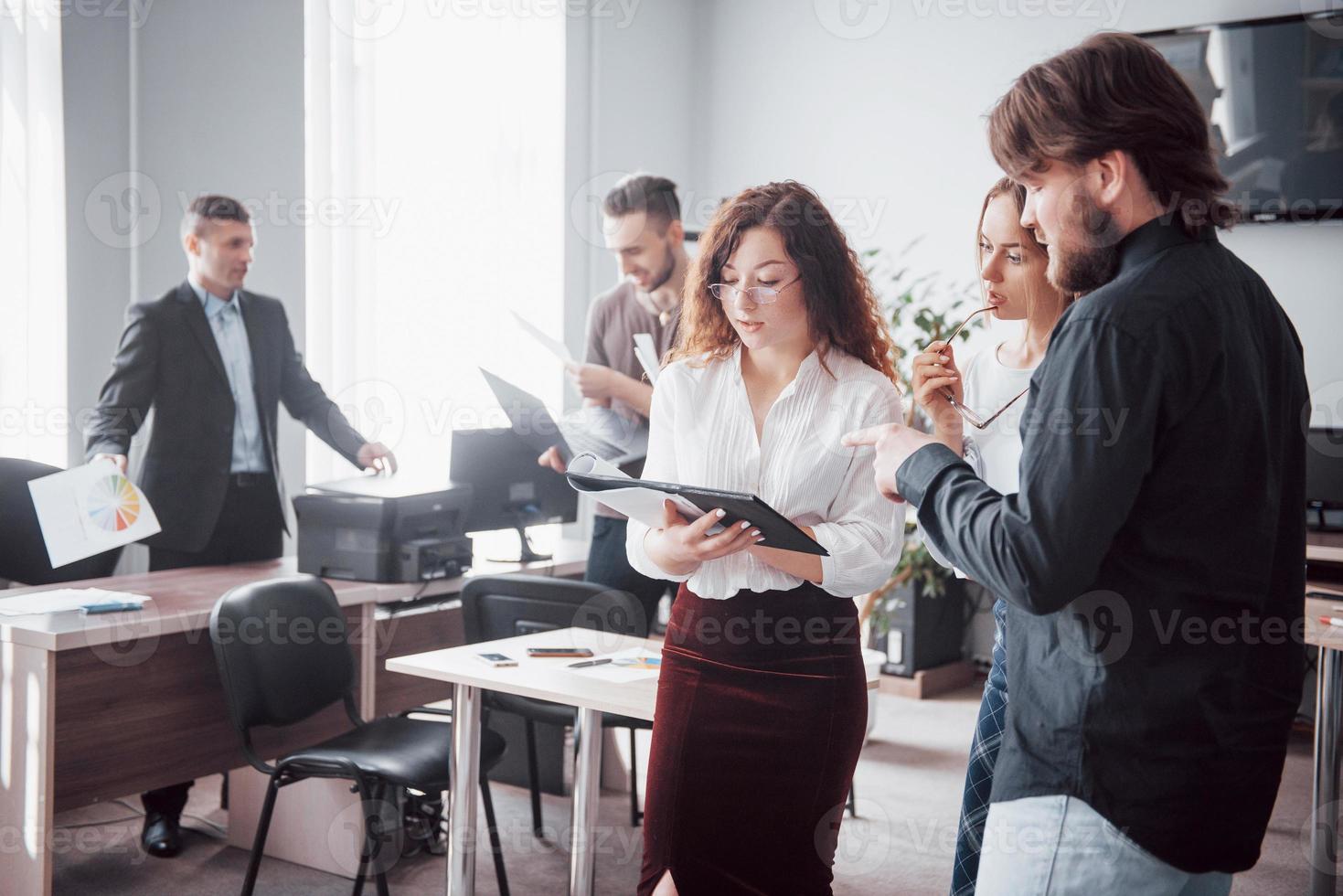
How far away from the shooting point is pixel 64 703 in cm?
Result: 272

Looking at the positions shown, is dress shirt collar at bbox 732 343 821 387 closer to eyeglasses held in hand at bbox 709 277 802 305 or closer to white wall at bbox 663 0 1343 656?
eyeglasses held in hand at bbox 709 277 802 305

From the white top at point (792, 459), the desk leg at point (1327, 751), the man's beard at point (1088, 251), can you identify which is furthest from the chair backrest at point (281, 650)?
the desk leg at point (1327, 751)

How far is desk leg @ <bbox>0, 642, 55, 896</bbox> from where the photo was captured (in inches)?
104

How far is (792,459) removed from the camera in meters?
1.86

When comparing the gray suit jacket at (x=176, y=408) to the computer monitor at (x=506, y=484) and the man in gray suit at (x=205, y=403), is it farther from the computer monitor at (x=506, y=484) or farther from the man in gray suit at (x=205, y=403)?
the computer monitor at (x=506, y=484)

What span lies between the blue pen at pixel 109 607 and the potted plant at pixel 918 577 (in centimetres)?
295

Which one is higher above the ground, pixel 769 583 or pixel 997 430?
pixel 997 430

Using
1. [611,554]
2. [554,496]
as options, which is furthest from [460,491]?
[611,554]

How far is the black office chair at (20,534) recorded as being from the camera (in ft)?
11.7

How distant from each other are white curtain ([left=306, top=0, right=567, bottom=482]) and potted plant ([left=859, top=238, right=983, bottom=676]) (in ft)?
5.50

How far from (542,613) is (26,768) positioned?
3.98 feet

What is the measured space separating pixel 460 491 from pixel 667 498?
2.02 metres

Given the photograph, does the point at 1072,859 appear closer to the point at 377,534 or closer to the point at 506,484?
the point at 377,534

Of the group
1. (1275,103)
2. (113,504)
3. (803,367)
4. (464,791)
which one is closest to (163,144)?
(113,504)
